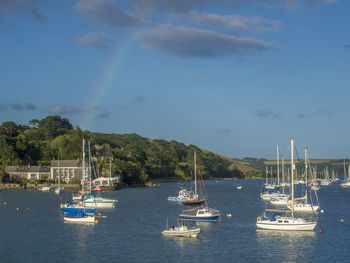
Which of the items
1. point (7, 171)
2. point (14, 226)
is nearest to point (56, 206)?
point (14, 226)

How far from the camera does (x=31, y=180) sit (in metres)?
170

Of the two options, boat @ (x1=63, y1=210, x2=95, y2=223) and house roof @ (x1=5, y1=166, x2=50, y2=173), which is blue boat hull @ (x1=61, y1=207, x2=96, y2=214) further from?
house roof @ (x1=5, y1=166, x2=50, y2=173)

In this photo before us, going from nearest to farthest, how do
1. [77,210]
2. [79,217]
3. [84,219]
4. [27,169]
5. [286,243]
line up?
[286,243]
[84,219]
[79,217]
[77,210]
[27,169]

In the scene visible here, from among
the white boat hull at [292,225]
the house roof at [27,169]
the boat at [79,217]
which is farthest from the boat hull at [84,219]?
the house roof at [27,169]

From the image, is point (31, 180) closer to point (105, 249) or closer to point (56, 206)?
point (56, 206)

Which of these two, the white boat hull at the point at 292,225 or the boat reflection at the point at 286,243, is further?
the white boat hull at the point at 292,225

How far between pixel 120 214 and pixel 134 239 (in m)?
27.1

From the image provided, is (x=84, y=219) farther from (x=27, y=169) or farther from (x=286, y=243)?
(x=27, y=169)

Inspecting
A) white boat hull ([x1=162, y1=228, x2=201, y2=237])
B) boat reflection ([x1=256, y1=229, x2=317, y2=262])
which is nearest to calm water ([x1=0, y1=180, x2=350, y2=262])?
boat reflection ([x1=256, y1=229, x2=317, y2=262])

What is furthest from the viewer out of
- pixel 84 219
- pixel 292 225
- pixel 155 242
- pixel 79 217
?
pixel 79 217

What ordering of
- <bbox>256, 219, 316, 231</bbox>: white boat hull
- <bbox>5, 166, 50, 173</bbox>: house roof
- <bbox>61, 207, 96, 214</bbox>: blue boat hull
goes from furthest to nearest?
→ 1. <bbox>5, 166, 50, 173</bbox>: house roof
2. <bbox>61, 207, 96, 214</bbox>: blue boat hull
3. <bbox>256, 219, 316, 231</bbox>: white boat hull

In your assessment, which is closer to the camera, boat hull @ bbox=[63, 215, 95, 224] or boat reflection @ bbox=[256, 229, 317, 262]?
boat reflection @ bbox=[256, 229, 317, 262]

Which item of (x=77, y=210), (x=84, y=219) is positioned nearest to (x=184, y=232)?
(x=84, y=219)

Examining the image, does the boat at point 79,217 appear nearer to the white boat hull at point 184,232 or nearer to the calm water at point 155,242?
the calm water at point 155,242
